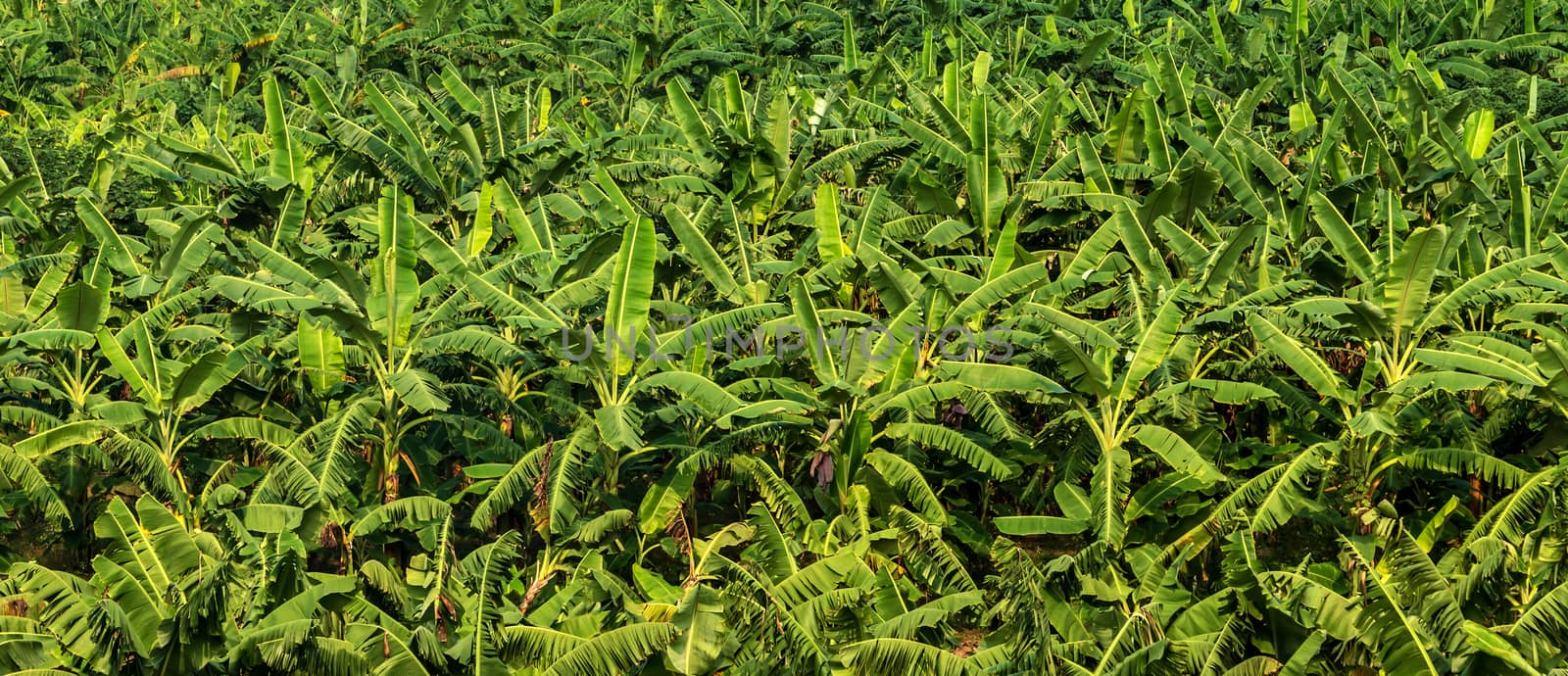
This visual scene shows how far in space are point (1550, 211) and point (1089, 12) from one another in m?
9.92

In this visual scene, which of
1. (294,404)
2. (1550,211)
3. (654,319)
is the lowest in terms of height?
(294,404)

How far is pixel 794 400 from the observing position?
9.18 meters

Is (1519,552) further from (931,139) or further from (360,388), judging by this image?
(360,388)

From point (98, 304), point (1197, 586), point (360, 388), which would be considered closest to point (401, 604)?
point (360, 388)

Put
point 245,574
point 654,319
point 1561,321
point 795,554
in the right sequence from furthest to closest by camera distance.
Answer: point 654,319
point 1561,321
point 795,554
point 245,574

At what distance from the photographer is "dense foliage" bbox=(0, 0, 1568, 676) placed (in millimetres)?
7934

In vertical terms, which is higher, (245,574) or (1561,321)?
(1561,321)

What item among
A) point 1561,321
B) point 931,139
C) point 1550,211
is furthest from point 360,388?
point 1550,211

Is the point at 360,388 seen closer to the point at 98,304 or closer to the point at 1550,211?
the point at 98,304

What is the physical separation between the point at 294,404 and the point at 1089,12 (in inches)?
516

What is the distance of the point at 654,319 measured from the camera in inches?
425

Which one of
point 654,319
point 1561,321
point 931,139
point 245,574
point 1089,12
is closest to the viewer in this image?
point 245,574

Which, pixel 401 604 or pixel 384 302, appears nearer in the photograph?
pixel 401 604

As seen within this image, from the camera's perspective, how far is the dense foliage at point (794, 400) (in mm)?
7934
